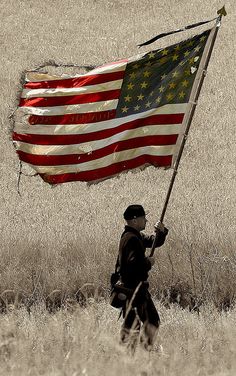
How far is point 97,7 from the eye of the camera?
38.4 m

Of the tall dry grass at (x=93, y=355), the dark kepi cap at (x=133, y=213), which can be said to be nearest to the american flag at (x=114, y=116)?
the dark kepi cap at (x=133, y=213)

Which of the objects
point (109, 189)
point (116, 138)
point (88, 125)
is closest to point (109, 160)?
point (116, 138)

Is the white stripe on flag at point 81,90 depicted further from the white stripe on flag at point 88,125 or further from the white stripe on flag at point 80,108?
the white stripe on flag at point 88,125

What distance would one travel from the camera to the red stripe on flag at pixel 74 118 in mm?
9680

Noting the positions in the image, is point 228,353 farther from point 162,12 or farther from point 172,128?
point 162,12

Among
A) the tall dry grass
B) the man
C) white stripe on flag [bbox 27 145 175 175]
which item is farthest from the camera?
white stripe on flag [bbox 27 145 175 175]

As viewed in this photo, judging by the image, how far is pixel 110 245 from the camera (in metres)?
13.8

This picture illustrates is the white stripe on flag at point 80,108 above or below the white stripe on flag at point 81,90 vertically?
below

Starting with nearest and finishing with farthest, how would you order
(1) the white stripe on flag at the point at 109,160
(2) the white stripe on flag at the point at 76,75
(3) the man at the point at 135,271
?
(3) the man at the point at 135,271
(1) the white stripe on flag at the point at 109,160
(2) the white stripe on flag at the point at 76,75

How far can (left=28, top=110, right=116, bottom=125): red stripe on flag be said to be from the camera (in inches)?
381

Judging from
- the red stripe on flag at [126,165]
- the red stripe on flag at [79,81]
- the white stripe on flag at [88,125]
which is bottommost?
the red stripe on flag at [126,165]

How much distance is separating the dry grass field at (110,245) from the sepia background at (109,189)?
0.03 metres

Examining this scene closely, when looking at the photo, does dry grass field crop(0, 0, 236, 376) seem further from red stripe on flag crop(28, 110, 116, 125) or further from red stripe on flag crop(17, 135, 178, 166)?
red stripe on flag crop(28, 110, 116, 125)

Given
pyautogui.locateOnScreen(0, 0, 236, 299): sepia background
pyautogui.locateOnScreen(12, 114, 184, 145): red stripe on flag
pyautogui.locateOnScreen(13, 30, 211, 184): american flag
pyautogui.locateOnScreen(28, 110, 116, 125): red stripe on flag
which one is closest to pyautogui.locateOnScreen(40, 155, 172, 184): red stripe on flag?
pyautogui.locateOnScreen(13, 30, 211, 184): american flag
